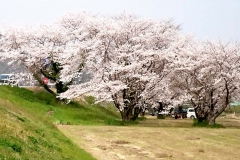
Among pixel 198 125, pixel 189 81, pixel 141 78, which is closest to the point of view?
pixel 141 78

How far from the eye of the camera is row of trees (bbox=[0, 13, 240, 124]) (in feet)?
119

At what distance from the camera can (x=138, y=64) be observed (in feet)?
117

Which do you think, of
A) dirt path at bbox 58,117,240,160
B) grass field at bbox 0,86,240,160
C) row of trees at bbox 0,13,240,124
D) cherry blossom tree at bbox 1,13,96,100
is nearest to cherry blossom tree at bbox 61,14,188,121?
row of trees at bbox 0,13,240,124

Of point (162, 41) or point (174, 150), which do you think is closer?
point (174, 150)

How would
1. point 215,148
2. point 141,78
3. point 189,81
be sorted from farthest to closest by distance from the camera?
point 189,81 → point 141,78 → point 215,148

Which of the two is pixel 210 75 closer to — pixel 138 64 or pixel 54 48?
pixel 138 64

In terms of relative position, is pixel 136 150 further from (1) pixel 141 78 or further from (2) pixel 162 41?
(2) pixel 162 41

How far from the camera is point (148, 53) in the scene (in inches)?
1410

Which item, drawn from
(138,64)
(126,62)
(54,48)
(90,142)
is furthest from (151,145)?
(54,48)

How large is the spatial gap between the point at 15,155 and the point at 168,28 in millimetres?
33752

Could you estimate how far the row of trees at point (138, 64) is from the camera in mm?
36125

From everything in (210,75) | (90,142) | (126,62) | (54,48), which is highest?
(54,48)

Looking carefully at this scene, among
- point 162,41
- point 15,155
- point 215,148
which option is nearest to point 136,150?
point 215,148

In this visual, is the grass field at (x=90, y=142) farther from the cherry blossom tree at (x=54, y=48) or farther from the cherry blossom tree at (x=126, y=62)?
the cherry blossom tree at (x=54, y=48)
